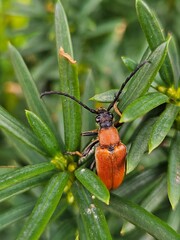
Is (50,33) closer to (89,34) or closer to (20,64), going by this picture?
(89,34)

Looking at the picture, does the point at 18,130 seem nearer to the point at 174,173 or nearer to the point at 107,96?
the point at 107,96

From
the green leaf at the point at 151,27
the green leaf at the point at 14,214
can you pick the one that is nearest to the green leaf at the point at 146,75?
the green leaf at the point at 151,27

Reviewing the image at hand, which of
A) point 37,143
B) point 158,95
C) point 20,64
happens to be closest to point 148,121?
point 158,95

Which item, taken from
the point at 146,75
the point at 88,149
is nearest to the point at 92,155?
the point at 88,149

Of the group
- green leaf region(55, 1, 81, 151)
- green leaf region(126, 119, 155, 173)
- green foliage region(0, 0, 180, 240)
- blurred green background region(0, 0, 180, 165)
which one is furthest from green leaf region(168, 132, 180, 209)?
blurred green background region(0, 0, 180, 165)

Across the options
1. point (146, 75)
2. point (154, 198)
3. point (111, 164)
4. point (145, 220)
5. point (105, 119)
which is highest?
point (146, 75)

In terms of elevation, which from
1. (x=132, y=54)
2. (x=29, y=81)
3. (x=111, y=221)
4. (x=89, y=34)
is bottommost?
(x=111, y=221)
